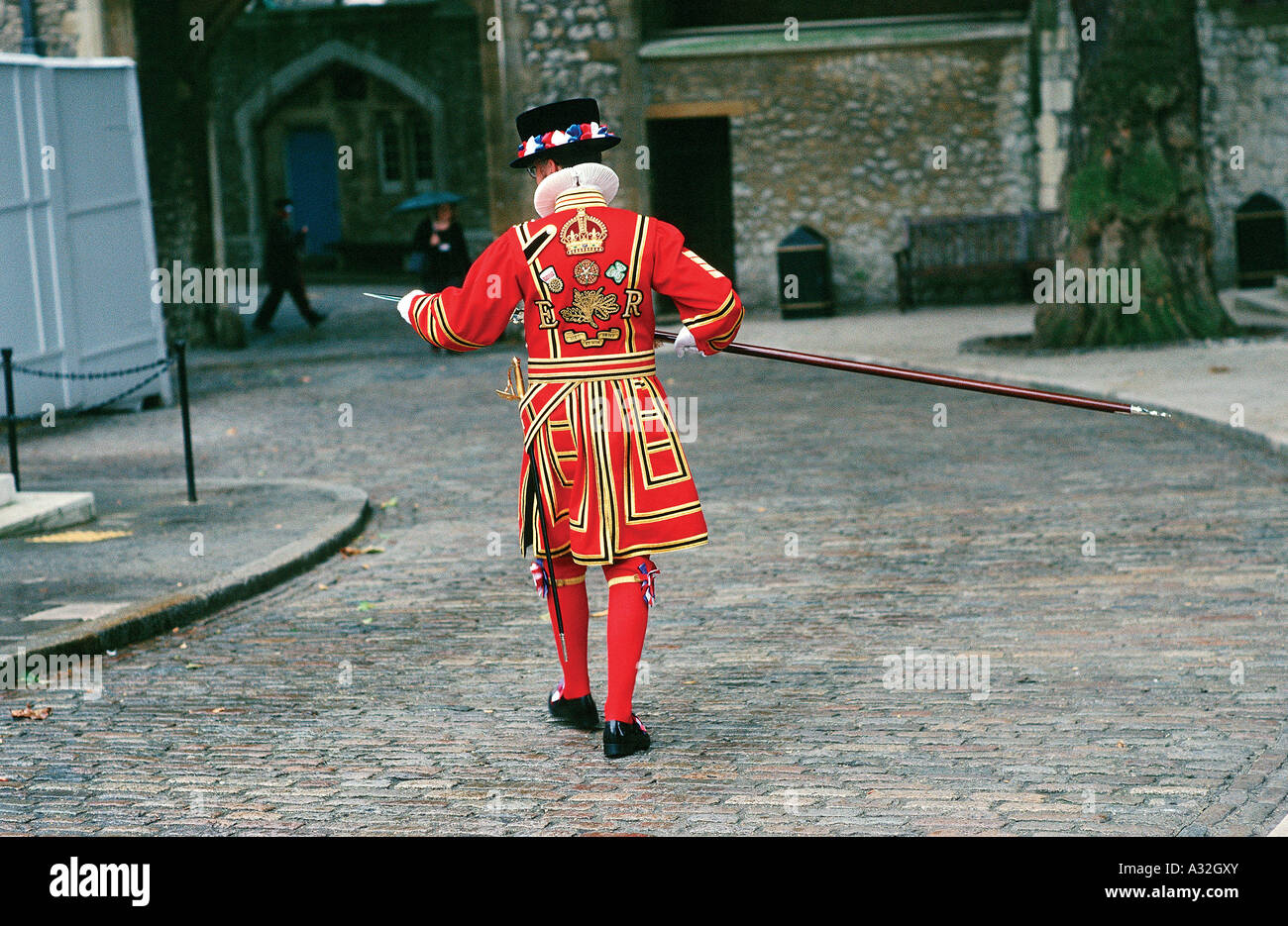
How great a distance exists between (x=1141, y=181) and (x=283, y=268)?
10.8 metres

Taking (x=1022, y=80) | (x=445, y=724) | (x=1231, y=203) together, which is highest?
(x=1022, y=80)

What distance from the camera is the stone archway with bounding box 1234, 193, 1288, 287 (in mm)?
21266

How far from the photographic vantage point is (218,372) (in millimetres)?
17578

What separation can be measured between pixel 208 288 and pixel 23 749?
598 inches

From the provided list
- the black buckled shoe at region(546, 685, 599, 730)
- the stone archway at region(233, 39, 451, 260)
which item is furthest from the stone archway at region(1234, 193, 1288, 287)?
the black buckled shoe at region(546, 685, 599, 730)

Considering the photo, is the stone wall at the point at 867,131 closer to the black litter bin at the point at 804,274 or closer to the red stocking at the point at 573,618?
the black litter bin at the point at 804,274

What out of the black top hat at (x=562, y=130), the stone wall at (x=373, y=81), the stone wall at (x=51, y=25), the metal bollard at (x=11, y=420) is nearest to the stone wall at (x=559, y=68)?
the stone wall at (x=51, y=25)

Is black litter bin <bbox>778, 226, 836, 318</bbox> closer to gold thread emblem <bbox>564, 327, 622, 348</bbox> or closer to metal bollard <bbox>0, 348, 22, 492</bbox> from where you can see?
metal bollard <bbox>0, 348, 22, 492</bbox>

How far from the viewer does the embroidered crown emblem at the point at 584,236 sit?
17.3ft

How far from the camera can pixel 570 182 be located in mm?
5363

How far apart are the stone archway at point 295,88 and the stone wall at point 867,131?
1135 cm

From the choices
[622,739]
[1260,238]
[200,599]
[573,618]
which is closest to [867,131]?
[1260,238]
